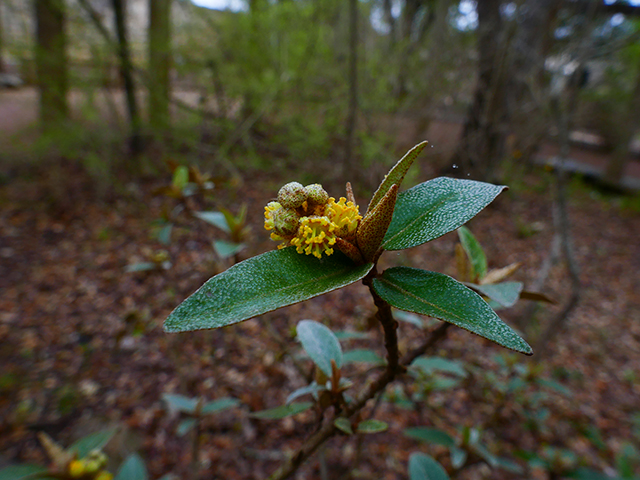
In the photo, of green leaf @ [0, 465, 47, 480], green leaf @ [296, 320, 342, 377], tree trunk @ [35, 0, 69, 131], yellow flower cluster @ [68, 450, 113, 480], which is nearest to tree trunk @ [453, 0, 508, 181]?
green leaf @ [296, 320, 342, 377]

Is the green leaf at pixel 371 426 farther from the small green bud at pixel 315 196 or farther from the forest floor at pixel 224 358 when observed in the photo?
the small green bud at pixel 315 196

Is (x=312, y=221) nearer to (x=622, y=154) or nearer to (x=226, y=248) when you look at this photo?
(x=226, y=248)

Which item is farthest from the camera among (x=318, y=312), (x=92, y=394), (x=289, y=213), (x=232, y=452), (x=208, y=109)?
(x=208, y=109)

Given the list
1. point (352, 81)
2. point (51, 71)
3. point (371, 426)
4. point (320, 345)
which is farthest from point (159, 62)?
point (371, 426)

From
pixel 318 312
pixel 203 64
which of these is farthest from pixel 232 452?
pixel 203 64

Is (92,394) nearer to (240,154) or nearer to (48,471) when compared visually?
(48,471)

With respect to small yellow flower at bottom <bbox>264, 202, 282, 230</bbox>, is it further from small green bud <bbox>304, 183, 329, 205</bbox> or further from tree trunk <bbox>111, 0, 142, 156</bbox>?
tree trunk <bbox>111, 0, 142, 156</bbox>
